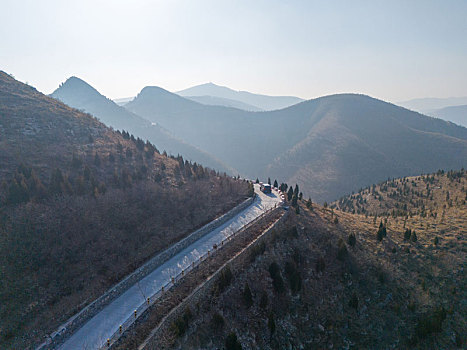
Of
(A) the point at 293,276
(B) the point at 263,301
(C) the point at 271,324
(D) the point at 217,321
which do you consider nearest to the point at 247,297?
(B) the point at 263,301

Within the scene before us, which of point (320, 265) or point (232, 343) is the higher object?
point (232, 343)

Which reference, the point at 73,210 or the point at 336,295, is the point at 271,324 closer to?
the point at 336,295

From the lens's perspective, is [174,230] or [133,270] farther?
[174,230]

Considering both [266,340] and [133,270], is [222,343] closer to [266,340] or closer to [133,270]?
[266,340]

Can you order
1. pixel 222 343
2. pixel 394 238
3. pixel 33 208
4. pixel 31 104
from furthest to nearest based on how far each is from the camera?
pixel 31 104, pixel 394 238, pixel 33 208, pixel 222 343

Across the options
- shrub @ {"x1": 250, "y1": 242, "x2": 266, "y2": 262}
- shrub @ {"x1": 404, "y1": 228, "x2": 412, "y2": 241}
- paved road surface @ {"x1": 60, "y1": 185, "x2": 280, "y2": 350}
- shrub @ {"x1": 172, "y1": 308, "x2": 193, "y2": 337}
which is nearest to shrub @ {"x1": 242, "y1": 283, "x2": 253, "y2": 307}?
shrub @ {"x1": 250, "y1": 242, "x2": 266, "y2": 262}

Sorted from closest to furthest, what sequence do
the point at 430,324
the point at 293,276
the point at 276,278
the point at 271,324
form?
the point at 271,324 → the point at 276,278 → the point at 430,324 → the point at 293,276

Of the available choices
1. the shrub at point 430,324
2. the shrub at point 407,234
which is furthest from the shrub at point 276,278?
the shrub at point 407,234

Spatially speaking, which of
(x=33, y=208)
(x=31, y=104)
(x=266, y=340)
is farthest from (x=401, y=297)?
(x=31, y=104)
